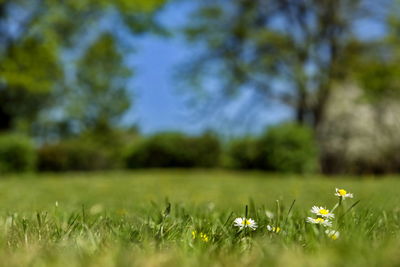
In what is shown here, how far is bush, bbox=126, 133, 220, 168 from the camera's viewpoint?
57.2 ft

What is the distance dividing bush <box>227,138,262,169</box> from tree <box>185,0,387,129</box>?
15.0 ft

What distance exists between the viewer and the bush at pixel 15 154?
16547 millimetres

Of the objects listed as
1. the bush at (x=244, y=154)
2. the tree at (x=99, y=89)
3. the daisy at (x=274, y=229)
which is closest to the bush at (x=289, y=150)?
the bush at (x=244, y=154)

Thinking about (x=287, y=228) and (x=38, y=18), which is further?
(x=38, y=18)

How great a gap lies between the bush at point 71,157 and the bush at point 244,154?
21.1 feet

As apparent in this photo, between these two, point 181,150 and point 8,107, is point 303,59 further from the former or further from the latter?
point 8,107

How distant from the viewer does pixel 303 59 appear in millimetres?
21000

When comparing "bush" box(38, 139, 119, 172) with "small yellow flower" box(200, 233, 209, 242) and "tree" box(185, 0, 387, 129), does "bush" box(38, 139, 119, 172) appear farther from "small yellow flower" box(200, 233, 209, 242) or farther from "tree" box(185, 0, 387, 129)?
"small yellow flower" box(200, 233, 209, 242)

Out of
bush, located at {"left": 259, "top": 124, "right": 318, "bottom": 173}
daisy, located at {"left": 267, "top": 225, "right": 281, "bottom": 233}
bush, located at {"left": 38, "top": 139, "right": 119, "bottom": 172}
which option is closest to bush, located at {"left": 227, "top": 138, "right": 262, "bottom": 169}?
bush, located at {"left": 259, "top": 124, "right": 318, "bottom": 173}

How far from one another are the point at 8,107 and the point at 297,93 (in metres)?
17.3

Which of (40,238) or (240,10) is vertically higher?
(240,10)

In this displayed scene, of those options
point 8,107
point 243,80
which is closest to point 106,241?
point 243,80

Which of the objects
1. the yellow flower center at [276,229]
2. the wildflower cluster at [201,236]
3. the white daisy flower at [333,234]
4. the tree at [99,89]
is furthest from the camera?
the tree at [99,89]

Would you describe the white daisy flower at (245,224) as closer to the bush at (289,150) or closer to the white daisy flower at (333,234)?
the white daisy flower at (333,234)
